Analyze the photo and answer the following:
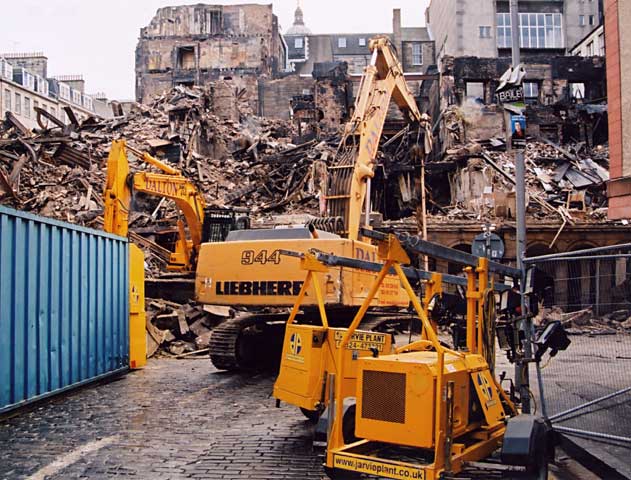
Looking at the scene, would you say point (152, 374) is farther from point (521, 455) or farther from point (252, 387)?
point (521, 455)

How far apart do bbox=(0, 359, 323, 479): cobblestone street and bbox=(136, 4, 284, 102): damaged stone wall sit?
53.6 m

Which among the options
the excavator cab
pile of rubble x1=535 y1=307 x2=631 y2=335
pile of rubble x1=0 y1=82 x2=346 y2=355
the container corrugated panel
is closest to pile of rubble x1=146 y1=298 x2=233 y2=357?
pile of rubble x1=0 y1=82 x2=346 y2=355

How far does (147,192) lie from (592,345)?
34.1 feet

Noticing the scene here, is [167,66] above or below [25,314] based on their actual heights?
above

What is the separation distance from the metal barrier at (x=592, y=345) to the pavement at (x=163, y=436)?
2.36 feet

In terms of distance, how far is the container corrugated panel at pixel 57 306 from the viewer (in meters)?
9.31

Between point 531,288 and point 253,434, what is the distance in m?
3.58

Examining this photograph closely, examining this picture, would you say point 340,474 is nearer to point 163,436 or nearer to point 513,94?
point 163,436

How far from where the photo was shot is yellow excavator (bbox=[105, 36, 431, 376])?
39.4ft

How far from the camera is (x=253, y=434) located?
836 centimetres

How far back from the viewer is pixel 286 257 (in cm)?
1201

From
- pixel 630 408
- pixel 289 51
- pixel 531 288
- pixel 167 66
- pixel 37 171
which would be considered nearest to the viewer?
pixel 531 288

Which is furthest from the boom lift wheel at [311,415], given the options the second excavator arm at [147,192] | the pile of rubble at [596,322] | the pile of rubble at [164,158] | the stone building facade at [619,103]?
the pile of rubble at [164,158]

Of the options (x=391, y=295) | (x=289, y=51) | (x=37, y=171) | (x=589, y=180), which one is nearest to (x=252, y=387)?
→ (x=391, y=295)
